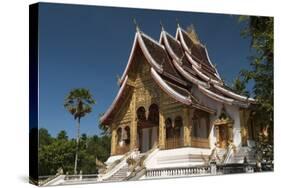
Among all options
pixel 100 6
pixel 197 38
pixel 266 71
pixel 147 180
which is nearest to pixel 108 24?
pixel 100 6

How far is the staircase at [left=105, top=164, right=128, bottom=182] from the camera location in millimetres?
9312

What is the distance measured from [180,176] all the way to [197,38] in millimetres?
2573

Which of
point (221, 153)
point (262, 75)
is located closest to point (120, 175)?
point (221, 153)

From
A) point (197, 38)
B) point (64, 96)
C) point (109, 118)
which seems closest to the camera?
point (64, 96)

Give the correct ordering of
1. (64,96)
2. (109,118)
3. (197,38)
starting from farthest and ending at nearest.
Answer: (197,38), (109,118), (64,96)

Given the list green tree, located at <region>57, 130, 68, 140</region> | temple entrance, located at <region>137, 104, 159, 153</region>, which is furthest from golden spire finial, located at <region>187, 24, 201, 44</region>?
green tree, located at <region>57, 130, 68, 140</region>

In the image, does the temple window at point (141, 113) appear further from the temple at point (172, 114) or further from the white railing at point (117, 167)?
the white railing at point (117, 167)

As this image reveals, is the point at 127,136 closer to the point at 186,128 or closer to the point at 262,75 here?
the point at 186,128

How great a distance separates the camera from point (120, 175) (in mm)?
9422

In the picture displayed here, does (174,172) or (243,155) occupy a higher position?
(243,155)

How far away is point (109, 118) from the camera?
31.0 ft

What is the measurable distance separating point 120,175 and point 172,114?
4.70ft

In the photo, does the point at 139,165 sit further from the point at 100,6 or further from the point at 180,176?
the point at 100,6

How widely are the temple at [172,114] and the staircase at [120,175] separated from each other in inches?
0.7
